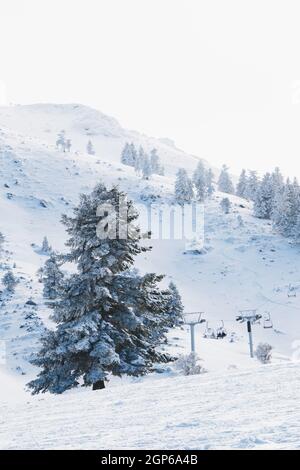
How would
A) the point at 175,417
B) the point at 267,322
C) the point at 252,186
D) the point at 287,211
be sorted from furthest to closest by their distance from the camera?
the point at 252,186
the point at 287,211
the point at 267,322
the point at 175,417

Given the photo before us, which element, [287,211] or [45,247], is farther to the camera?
[287,211]

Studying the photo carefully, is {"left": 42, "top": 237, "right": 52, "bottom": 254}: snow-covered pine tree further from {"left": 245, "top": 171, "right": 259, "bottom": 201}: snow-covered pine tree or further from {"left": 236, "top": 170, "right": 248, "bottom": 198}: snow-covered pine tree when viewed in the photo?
{"left": 236, "top": 170, "right": 248, "bottom": 198}: snow-covered pine tree

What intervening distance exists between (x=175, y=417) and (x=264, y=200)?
100m

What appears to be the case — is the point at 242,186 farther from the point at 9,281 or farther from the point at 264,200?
the point at 9,281

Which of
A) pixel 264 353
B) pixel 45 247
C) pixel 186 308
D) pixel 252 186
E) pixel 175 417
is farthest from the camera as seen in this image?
pixel 252 186

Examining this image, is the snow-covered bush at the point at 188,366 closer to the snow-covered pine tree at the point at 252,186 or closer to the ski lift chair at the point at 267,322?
the ski lift chair at the point at 267,322

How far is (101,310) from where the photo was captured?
16422 mm

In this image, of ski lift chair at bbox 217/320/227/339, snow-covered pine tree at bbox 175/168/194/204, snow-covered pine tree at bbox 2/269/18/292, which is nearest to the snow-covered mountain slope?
ski lift chair at bbox 217/320/227/339

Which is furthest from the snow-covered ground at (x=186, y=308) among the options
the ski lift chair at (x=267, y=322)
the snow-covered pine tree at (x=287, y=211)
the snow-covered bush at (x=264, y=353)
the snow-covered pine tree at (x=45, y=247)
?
the snow-covered pine tree at (x=45, y=247)

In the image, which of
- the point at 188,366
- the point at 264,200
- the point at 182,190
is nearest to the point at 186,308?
the point at 188,366

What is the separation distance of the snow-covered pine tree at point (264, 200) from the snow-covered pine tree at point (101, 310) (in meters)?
88.2

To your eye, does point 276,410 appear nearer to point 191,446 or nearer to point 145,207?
point 191,446

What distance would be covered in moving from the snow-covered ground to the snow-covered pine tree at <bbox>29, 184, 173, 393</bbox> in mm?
1343
